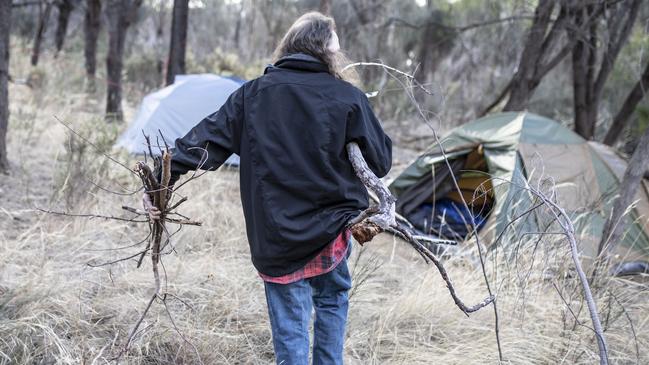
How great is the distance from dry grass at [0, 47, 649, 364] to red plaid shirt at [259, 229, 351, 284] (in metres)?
0.44

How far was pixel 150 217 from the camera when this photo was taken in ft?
6.39

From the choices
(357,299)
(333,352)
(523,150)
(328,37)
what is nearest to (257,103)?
(328,37)

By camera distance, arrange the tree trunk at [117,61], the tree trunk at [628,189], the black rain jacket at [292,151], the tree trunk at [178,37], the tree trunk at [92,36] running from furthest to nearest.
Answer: the tree trunk at [92,36], the tree trunk at [117,61], the tree trunk at [178,37], the tree trunk at [628,189], the black rain jacket at [292,151]

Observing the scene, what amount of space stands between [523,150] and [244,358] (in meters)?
3.22

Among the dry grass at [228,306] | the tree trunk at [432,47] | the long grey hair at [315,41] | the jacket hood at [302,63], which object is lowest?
the dry grass at [228,306]

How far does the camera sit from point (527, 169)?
14.9 feet

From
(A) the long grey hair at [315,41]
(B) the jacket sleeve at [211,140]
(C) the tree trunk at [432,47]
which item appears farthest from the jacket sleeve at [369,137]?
(C) the tree trunk at [432,47]

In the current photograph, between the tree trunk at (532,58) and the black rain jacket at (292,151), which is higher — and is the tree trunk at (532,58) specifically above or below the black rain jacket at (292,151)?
above

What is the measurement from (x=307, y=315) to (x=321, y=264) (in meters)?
0.19

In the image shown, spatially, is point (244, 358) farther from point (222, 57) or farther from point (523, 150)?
point (222, 57)

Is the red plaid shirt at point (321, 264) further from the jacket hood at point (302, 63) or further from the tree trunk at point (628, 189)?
the tree trunk at point (628, 189)

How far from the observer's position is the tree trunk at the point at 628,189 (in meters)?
3.41

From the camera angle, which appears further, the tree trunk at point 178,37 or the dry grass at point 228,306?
Result: the tree trunk at point 178,37

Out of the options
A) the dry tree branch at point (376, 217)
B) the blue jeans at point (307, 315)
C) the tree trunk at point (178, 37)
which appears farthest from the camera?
the tree trunk at point (178, 37)
